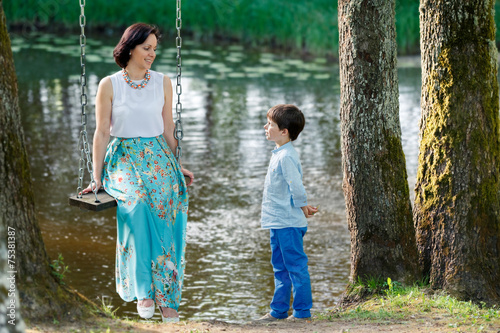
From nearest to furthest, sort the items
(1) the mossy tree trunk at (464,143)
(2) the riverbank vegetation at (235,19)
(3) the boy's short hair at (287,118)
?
(3) the boy's short hair at (287,118) < (1) the mossy tree trunk at (464,143) < (2) the riverbank vegetation at (235,19)

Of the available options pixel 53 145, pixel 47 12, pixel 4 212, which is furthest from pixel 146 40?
pixel 47 12

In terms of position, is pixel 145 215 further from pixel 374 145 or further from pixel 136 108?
pixel 374 145

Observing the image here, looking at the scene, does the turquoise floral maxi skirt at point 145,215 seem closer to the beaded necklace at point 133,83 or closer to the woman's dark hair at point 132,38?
the beaded necklace at point 133,83

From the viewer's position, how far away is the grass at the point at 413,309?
4.68 meters

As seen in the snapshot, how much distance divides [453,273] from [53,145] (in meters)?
7.04

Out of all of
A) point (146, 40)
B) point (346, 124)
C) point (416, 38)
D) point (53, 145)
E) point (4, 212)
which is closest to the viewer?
point (4, 212)

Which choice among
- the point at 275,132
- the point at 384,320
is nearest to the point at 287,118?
the point at 275,132

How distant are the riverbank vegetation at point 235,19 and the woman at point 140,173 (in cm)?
1436

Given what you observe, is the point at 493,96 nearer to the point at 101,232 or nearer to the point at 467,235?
the point at 467,235

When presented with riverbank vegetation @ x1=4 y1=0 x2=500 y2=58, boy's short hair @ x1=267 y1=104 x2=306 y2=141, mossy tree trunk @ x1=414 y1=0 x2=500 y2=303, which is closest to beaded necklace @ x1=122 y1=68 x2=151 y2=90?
boy's short hair @ x1=267 y1=104 x2=306 y2=141

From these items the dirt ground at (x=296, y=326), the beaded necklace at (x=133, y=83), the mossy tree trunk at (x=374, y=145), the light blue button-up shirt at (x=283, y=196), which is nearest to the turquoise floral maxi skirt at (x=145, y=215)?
the dirt ground at (x=296, y=326)

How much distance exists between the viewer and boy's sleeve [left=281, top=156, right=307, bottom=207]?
4680 millimetres

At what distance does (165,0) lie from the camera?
794 inches

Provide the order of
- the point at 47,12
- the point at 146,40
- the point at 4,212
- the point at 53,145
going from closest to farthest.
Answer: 1. the point at 4,212
2. the point at 146,40
3. the point at 53,145
4. the point at 47,12
